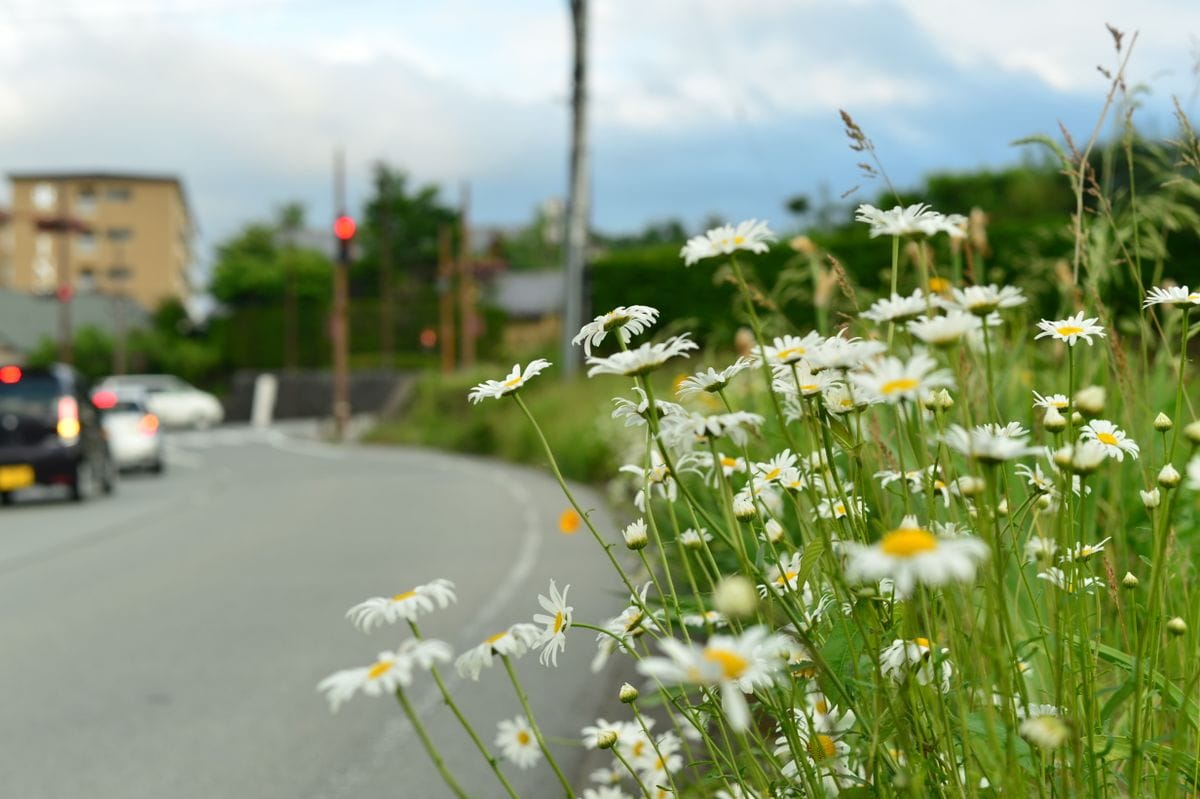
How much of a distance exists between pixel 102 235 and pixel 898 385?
86.2 metres

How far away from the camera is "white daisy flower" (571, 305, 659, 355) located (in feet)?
5.91

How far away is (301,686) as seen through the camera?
214 inches

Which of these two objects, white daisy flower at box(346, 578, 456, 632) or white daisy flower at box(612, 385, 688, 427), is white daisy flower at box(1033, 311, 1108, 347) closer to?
white daisy flower at box(612, 385, 688, 427)

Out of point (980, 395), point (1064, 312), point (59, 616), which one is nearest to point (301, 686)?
point (59, 616)

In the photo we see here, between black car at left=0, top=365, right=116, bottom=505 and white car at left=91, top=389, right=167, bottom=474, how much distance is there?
18.5ft

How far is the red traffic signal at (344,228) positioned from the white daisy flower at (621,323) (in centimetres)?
2351

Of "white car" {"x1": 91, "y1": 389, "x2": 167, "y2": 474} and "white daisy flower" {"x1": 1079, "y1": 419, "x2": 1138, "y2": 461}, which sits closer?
"white daisy flower" {"x1": 1079, "y1": 419, "x2": 1138, "y2": 461}

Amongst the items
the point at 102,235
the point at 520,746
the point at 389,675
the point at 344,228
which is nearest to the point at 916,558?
the point at 389,675

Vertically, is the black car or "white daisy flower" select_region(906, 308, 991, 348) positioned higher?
"white daisy flower" select_region(906, 308, 991, 348)

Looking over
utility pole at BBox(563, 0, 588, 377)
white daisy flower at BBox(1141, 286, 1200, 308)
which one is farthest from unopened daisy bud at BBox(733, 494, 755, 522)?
utility pole at BBox(563, 0, 588, 377)

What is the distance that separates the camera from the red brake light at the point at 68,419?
14.1 meters

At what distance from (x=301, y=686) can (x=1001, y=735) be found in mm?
4231

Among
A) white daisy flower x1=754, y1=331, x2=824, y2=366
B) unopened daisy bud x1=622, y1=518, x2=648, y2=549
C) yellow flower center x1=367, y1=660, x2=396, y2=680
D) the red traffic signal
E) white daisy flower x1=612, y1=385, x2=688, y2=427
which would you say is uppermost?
the red traffic signal

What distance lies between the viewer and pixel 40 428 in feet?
45.7
